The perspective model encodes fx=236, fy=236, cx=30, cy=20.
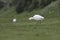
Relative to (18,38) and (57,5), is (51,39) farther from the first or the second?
(57,5)

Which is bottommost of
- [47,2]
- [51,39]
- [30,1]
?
[51,39]

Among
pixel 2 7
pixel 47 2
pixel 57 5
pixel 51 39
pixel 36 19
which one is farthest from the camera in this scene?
pixel 2 7

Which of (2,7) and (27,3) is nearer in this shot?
(27,3)

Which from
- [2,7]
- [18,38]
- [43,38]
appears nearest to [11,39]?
[18,38]

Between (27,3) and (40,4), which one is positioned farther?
(27,3)

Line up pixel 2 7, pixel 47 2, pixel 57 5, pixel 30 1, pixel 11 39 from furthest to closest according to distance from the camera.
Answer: pixel 2 7 → pixel 30 1 → pixel 47 2 → pixel 57 5 → pixel 11 39

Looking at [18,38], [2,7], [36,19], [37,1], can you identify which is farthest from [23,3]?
[18,38]

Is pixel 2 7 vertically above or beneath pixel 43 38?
above

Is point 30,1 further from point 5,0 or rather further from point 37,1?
point 5,0

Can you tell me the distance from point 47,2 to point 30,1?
7068 mm

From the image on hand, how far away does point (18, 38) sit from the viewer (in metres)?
14.4

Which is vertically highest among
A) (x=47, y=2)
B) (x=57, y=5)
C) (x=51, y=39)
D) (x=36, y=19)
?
(x=47, y=2)

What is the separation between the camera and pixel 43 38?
45.6 ft

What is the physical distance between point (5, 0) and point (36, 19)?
51829mm
